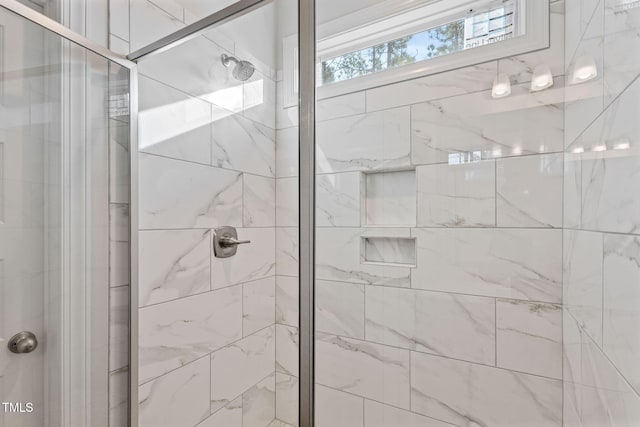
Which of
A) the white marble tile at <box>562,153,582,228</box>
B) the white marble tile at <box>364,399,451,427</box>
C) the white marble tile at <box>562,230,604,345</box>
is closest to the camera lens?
the white marble tile at <box>562,230,604,345</box>

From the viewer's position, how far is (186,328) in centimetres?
119

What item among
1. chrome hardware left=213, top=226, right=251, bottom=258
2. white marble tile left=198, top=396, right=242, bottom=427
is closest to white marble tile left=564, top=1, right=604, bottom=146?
chrome hardware left=213, top=226, right=251, bottom=258

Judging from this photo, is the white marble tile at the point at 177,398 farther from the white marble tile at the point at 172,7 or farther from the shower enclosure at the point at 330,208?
the white marble tile at the point at 172,7

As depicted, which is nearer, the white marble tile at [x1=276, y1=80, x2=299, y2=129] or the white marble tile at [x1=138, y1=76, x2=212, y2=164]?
the white marble tile at [x1=138, y1=76, x2=212, y2=164]

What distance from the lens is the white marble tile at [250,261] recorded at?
4.41ft

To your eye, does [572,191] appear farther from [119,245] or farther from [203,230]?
[119,245]

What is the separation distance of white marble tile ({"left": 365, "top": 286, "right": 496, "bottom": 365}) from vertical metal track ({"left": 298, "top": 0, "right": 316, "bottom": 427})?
46 centimetres

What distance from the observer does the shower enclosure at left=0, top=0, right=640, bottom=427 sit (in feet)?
2.47

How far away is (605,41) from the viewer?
2.17 feet

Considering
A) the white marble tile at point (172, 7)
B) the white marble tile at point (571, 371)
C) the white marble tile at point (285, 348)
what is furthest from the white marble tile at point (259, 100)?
the white marble tile at point (571, 371)

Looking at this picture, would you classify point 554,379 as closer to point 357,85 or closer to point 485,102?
point 485,102

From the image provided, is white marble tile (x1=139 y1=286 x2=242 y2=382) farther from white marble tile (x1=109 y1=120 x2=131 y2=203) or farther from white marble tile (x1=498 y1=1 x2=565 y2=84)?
white marble tile (x1=498 y1=1 x2=565 y2=84)

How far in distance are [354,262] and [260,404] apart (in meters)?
0.89

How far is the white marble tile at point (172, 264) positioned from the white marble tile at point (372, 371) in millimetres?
590
